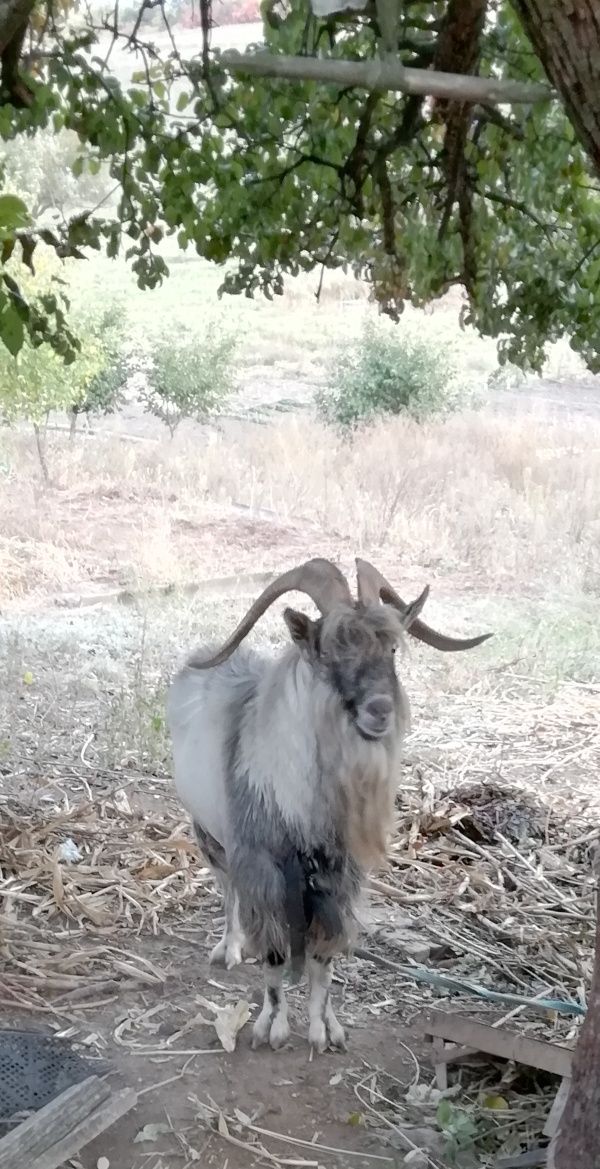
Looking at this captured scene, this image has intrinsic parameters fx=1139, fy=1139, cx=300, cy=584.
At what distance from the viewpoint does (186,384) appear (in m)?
8.59

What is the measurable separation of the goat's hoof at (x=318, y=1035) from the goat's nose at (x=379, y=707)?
983 millimetres

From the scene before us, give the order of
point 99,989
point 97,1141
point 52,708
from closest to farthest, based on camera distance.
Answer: point 97,1141
point 99,989
point 52,708

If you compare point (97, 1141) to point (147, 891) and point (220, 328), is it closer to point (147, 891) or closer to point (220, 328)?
point (147, 891)

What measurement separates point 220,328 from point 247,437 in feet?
4.12

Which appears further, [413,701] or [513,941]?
[413,701]

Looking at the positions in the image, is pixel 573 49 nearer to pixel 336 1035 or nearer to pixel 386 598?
pixel 386 598

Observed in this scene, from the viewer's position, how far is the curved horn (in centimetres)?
296

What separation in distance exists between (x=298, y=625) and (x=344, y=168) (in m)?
1.82

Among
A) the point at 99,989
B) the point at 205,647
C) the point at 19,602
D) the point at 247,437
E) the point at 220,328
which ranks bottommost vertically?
the point at 99,989

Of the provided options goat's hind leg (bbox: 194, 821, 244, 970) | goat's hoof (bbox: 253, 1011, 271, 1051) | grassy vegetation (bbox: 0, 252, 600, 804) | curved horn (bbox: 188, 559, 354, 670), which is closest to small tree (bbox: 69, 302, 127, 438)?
grassy vegetation (bbox: 0, 252, 600, 804)

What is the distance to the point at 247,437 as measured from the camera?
8.29 meters

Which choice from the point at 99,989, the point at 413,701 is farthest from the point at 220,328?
the point at 99,989

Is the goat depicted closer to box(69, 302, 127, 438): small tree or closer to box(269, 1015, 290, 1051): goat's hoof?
box(269, 1015, 290, 1051): goat's hoof

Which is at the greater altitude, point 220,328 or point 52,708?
point 220,328
